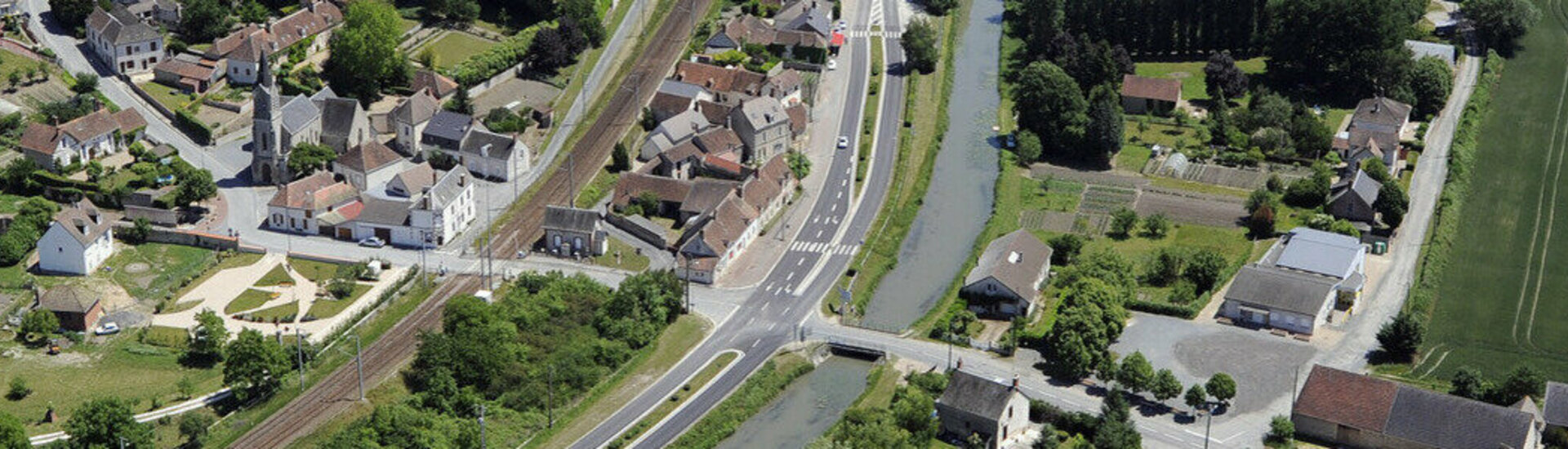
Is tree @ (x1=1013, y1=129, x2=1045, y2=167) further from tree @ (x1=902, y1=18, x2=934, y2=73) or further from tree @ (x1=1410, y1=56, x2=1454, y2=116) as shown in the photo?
tree @ (x1=1410, y1=56, x2=1454, y2=116)

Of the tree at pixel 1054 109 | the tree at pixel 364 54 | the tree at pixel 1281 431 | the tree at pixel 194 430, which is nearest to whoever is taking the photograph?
the tree at pixel 194 430

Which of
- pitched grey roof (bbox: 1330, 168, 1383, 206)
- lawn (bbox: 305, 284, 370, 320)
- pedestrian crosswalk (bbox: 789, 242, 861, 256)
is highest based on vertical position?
pitched grey roof (bbox: 1330, 168, 1383, 206)

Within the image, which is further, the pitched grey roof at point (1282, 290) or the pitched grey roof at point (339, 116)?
the pitched grey roof at point (339, 116)

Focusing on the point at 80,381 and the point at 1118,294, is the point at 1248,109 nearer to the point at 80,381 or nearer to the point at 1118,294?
the point at 1118,294

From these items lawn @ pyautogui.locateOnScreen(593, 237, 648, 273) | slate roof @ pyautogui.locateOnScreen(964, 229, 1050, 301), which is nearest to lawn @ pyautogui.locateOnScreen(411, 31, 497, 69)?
lawn @ pyautogui.locateOnScreen(593, 237, 648, 273)

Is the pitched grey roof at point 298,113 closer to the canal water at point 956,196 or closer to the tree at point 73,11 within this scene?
the tree at point 73,11

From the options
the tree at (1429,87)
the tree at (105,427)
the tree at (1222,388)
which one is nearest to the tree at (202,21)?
the tree at (105,427)
